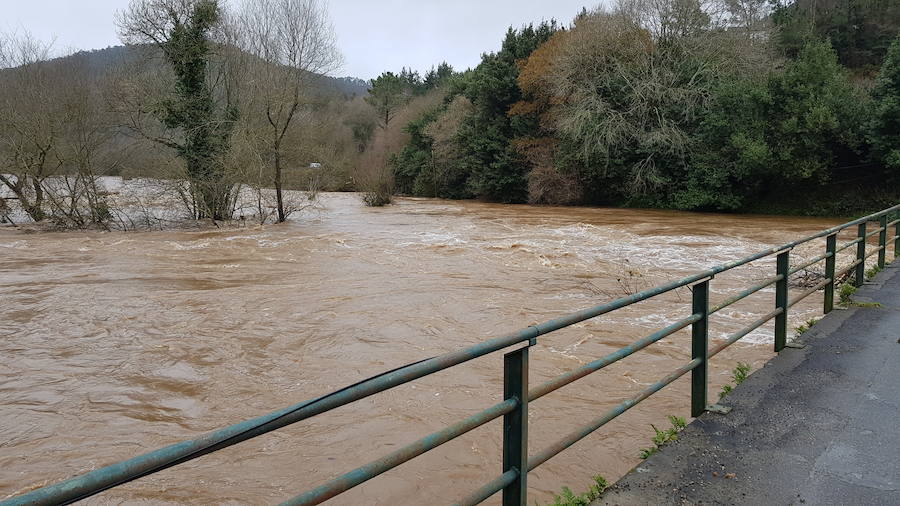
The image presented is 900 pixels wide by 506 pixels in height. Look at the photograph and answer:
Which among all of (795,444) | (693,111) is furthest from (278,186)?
(795,444)

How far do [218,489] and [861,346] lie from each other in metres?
5.98

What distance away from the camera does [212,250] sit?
1853 centimetres

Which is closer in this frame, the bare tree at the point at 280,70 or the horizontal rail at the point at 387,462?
the horizontal rail at the point at 387,462

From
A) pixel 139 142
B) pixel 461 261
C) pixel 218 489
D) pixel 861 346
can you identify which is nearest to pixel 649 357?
pixel 861 346

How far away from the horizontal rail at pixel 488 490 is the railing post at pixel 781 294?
360 cm

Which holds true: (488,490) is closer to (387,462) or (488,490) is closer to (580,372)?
(387,462)

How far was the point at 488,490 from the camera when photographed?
240 cm

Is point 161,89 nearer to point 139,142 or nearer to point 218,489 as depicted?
point 139,142

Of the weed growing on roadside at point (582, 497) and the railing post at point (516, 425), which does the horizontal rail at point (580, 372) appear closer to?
the railing post at point (516, 425)

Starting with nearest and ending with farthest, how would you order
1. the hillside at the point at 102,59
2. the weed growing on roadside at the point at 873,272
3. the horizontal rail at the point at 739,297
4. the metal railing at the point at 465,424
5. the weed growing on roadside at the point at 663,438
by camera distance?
the metal railing at the point at 465,424, the weed growing on roadside at the point at 663,438, the horizontal rail at the point at 739,297, the weed growing on roadside at the point at 873,272, the hillside at the point at 102,59

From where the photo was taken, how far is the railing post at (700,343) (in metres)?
4.01

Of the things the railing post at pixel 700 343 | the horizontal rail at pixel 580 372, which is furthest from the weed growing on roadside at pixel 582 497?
the railing post at pixel 700 343

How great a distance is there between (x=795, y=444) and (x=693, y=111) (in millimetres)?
28537

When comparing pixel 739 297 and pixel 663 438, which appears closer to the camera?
pixel 663 438
